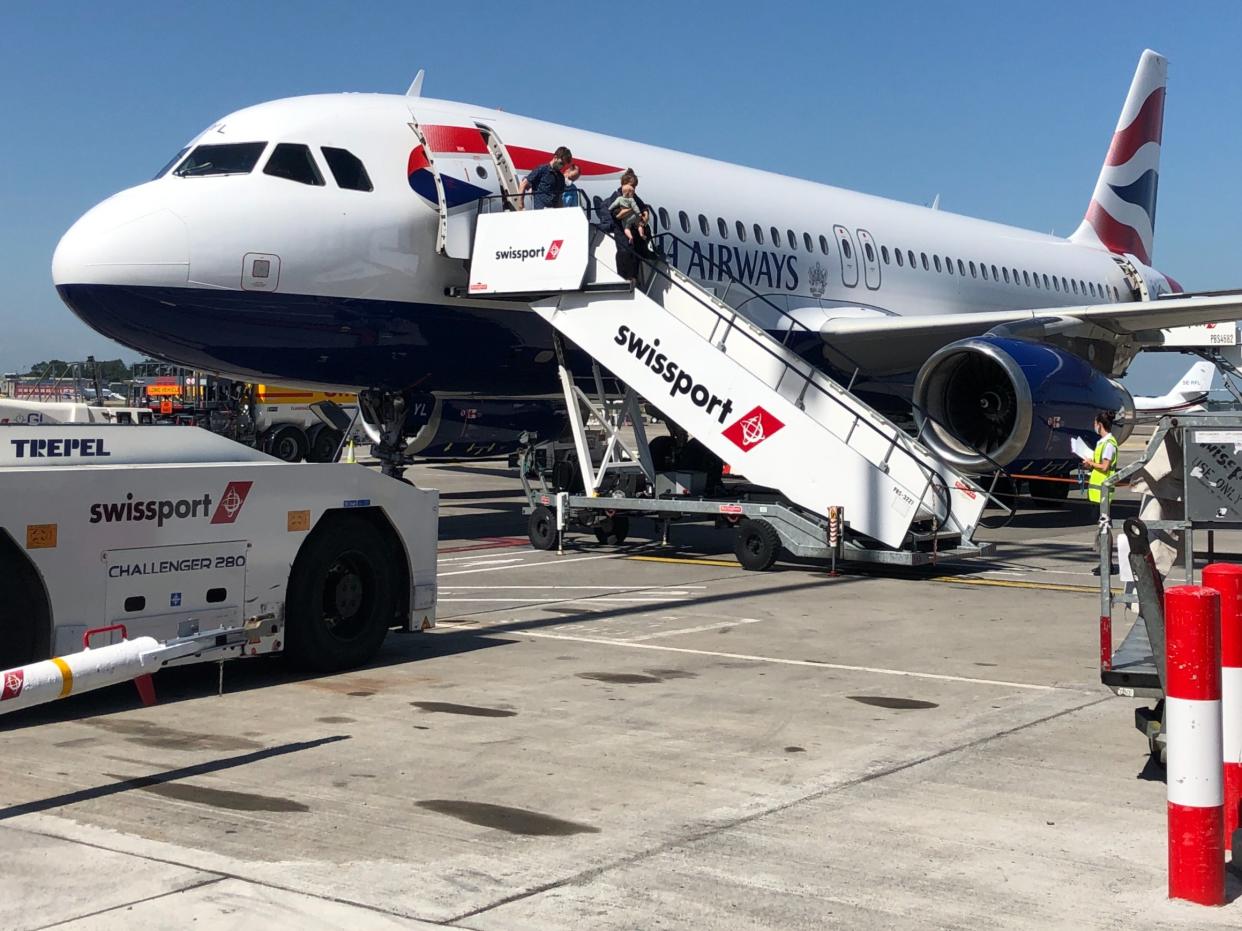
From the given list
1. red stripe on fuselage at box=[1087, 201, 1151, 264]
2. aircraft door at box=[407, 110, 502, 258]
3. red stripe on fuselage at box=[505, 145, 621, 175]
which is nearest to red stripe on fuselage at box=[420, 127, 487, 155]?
aircraft door at box=[407, 110, 502, 258]

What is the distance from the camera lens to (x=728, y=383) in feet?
42.3

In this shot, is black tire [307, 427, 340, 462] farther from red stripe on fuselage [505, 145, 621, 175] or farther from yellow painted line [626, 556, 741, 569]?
yellow painted line [626, 556, 741, 569]

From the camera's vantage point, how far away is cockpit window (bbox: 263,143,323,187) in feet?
41.9

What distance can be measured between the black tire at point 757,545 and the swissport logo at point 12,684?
816 cm

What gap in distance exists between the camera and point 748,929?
386 centimetres

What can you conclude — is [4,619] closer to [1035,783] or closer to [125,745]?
[125,745]

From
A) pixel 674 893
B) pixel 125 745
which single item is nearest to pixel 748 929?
pixel 674 893

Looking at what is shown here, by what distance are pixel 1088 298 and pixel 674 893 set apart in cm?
2360

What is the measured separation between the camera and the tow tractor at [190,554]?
250 inches

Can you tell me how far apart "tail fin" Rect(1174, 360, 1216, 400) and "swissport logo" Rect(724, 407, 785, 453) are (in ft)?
106

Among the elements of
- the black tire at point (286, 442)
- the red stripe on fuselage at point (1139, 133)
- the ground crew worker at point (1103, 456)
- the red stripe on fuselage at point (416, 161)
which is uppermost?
the red stripe on fuselage at point (1139, 133)

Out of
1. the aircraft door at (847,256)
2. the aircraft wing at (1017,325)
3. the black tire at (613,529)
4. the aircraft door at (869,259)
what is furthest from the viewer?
the aircraft door at (869,259)

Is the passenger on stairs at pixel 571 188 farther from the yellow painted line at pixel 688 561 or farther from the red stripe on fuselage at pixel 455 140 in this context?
the yellow painted line at pixel 688 561

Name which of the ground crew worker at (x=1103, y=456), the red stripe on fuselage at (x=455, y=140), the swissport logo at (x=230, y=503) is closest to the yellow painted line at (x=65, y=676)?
the swissport logo at (x=230, y=503)
